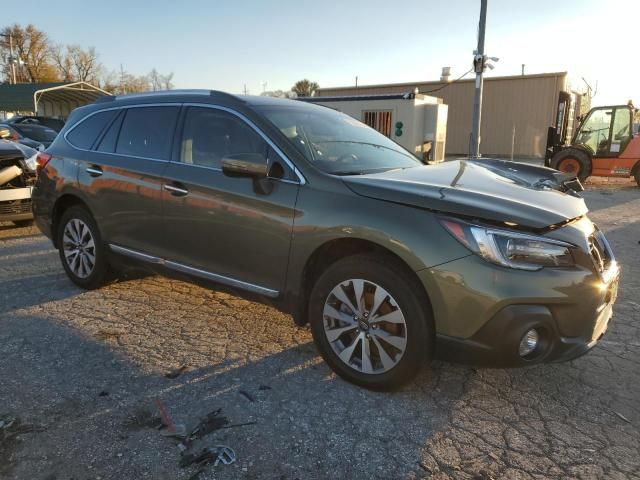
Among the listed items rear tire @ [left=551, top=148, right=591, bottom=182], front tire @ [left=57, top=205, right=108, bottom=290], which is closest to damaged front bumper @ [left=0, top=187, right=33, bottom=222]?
front tire @ [left=57, top=205, right=108, bottom=290]

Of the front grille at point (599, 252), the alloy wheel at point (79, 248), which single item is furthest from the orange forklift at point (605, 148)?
the alloy wheel at point (79, 248)

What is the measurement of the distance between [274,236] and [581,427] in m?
2.02

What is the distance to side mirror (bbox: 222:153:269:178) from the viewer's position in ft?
10.2

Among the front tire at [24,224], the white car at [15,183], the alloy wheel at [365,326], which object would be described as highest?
the white car at [15,183]

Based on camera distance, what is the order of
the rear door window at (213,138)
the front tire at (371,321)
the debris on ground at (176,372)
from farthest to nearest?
the rear door window at (213,138) → the debris on ground at (176,372) → the front tire at (371,321)

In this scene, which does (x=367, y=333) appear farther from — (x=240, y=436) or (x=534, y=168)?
(x=534, y=168)

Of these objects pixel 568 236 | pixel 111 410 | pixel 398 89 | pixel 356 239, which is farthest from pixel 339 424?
pixel 398 89

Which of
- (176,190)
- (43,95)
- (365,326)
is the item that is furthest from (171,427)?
(43,95)

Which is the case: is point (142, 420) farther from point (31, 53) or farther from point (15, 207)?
point (31, 53)

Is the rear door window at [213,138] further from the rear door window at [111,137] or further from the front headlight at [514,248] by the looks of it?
the front headlight at [514,248]

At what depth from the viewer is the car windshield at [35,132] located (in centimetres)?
1516

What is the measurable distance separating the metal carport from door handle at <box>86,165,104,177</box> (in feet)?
81.5

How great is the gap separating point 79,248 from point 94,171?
791 millimetres

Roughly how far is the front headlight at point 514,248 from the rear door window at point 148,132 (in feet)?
7.96
